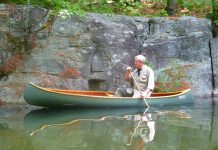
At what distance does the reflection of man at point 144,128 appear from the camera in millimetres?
8346

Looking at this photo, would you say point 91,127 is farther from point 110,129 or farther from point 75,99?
point 75,99

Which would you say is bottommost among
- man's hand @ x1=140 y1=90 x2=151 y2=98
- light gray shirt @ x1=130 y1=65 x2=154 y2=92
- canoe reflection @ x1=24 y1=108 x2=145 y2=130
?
canoe reflection @ x1=24 y1=108 x2=145 y2=130

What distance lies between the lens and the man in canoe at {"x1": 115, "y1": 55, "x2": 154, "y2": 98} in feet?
40.1

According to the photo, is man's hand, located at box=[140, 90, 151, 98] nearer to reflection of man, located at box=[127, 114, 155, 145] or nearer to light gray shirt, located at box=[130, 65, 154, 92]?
light gray shirt, located at box=[130, 65, 154, 92]

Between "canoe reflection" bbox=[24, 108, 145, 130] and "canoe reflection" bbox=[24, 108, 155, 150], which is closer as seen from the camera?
"canoe reflection" bbox=[24, 108, 155, 150]

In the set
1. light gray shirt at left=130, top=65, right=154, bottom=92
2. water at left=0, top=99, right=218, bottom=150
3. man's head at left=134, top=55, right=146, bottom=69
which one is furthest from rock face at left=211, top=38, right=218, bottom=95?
man's head at left=134, top=55, right=146, bottom=69

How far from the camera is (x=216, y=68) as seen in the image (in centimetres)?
1496

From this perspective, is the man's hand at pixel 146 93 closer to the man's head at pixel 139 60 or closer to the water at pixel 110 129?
the water at pixel 110 129

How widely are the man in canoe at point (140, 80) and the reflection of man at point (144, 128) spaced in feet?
3.80

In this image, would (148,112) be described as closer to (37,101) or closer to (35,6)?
(37,101)

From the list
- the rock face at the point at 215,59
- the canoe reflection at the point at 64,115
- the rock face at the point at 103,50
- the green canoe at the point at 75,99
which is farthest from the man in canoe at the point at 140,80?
the rock face at the point at 215,59

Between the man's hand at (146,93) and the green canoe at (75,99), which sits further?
the man's hand at (146,93)

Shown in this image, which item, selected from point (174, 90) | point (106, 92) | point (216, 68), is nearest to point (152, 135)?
point (106, 92)

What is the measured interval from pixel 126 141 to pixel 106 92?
503cm
